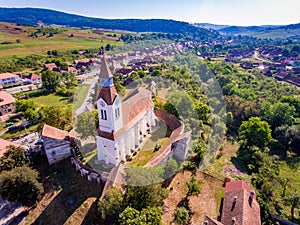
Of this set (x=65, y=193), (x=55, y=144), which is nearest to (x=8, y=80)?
(x=55, y=144)

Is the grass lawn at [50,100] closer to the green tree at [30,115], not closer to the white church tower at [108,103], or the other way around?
the green tree at [30,115]

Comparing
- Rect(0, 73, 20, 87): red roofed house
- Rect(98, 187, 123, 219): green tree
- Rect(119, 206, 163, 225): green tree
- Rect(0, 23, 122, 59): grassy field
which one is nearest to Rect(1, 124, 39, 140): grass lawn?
Rect(98, 187, 123, 219): green tree

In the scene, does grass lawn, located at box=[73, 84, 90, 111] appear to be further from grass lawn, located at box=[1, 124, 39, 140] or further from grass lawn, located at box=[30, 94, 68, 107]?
grass lawn, located at box=[1, 124, 39, 140]

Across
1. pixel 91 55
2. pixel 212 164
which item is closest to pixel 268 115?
pixel 212 164

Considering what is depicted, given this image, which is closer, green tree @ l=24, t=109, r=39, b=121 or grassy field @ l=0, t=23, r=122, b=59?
green tree @ l=24, t=109, r=39, b=121

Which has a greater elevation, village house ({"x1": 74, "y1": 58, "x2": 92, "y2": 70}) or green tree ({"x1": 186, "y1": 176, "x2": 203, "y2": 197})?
green tree ({"x1": 186, "y1": 176, "x2": 203, "y2": 197})

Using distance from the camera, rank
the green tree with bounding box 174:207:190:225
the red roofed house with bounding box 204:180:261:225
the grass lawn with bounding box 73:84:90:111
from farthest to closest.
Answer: the grass lawn with bounding box 73:84:90:111 → the green tree with bounding box 174:207:190:225 → the red roofed house with bounding box 204:180:261:225
